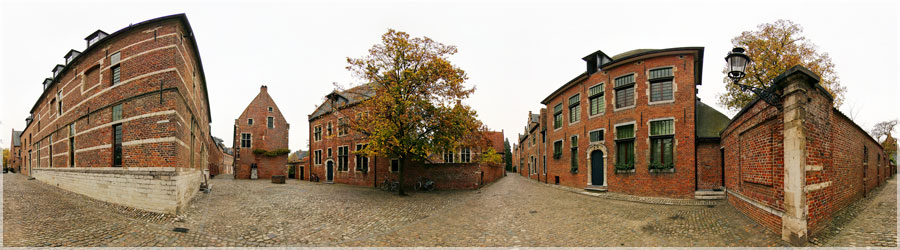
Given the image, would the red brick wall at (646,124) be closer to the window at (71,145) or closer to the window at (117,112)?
the window at (117,112)

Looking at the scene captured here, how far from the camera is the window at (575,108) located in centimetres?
1675

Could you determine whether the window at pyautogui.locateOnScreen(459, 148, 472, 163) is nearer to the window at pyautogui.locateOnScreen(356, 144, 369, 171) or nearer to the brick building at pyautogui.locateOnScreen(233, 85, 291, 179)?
the window at pyautogui.locateOnScreen(356, 144, 369, 171)

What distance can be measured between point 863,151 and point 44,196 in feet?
90.5

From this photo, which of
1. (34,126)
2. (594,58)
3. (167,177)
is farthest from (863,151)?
(34,126)

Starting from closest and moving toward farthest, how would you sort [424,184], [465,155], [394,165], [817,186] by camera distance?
[817,186] < [424,184] < [394,165] < [465,155]

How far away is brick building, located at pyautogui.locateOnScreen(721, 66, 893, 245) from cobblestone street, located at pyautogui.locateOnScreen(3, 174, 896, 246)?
44cm

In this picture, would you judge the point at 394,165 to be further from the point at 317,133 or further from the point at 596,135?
the point at 596,135

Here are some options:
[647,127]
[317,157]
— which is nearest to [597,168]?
[647,127]

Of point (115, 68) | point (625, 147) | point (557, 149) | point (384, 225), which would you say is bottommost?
point (384, 225)

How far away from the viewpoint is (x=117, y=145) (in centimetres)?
1095

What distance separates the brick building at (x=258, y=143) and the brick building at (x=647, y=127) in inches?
1095

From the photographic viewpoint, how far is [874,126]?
33.3 metres

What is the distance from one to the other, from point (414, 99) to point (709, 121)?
39.2 feet

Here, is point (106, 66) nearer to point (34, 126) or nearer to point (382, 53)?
point (382, 53)
